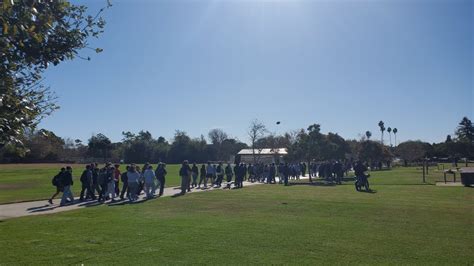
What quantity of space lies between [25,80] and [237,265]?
4.74 metres

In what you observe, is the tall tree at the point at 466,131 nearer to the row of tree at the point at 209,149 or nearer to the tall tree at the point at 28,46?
the row of tree at the point at 209,149

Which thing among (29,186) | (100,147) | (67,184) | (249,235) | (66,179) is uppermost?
(100,147)

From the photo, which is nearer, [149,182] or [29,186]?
[149,182]

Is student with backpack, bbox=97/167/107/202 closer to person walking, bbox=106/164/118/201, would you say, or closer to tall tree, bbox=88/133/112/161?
person walking, bbox=106/164/118/201

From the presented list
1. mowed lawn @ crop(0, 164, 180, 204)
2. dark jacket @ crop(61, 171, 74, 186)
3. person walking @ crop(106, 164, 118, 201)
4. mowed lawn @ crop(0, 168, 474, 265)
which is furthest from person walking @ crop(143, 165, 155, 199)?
mowed lawn @ crop(0, 168, 474, 265)

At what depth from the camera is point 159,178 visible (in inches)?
984

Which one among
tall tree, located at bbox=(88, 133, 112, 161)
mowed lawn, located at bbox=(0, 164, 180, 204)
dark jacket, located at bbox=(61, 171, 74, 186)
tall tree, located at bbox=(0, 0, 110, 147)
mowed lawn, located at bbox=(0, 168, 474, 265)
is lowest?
mowed lawn, located at bbox=(0, 168, 474, 265)

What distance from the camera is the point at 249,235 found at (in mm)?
10695

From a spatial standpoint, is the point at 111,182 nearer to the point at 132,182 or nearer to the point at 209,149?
the point at 132,182

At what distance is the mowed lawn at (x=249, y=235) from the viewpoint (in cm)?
846

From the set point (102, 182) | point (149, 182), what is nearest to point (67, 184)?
point (102, 182)

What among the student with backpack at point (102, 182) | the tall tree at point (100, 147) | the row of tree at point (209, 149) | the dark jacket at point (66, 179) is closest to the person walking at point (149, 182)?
the student with backpack at point (102, 182)

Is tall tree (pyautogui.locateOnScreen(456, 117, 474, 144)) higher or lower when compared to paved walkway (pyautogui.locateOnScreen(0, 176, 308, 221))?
higher

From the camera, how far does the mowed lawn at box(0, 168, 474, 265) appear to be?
846 cm
